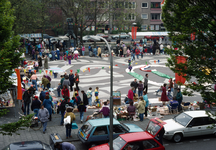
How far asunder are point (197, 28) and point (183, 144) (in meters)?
5.62

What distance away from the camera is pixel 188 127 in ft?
45.8

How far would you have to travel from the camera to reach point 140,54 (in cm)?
3997

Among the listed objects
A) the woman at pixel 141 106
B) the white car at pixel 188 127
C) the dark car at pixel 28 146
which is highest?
the woman at pixel 141 106

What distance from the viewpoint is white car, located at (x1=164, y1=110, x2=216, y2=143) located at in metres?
13.7

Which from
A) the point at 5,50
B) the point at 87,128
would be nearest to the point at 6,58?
the point at 5,50

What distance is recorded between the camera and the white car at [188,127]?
44.9 ft

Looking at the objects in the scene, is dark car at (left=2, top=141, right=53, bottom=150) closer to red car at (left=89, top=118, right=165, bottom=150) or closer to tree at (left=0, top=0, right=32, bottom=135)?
tree at (left=0, top=0, right=32, bottom=135)

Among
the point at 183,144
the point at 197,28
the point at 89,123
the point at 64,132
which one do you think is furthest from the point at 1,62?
the point at 183,144

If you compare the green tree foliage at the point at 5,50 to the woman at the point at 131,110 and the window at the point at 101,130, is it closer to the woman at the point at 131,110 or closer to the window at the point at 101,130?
the window at the point at 101,130

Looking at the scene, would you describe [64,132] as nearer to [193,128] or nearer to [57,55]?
[193,128]

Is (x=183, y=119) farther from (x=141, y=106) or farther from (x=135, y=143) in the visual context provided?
(x=135, y=143)

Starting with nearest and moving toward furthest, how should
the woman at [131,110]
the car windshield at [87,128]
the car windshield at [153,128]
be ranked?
the car windshield at [87,128], the car windshield at [153,128], the woman at [131,110]

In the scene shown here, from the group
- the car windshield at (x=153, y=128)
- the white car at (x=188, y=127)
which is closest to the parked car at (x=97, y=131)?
the car windshield at (x=153, y=128)

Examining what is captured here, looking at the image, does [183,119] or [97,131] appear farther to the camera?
[183,119]
